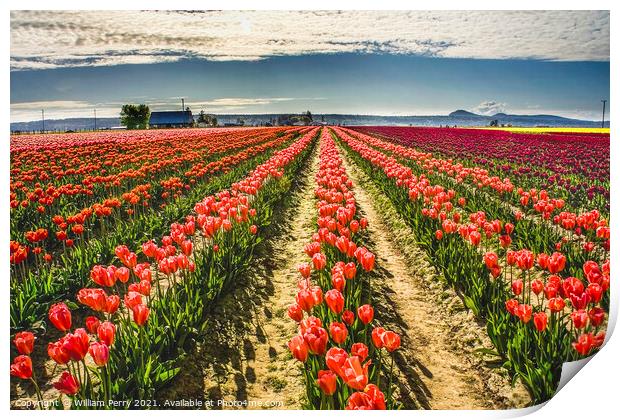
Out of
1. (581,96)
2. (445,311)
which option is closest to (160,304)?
(445,311)

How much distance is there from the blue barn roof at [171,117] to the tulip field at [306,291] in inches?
44.3

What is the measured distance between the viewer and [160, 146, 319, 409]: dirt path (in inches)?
141

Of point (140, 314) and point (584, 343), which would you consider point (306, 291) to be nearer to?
point (140, 314)

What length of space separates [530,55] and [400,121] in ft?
5.96

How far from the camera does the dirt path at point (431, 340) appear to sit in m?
3.53

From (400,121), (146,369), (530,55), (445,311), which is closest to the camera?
(146,369)

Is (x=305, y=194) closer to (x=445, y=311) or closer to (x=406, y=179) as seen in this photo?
(x=406, y=179)

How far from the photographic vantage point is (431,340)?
4.16m

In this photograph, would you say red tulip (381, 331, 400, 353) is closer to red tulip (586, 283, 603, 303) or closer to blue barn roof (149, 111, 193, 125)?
red tulip (586, 283, 603, 303)

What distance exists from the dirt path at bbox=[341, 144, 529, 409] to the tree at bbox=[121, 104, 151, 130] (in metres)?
3.35

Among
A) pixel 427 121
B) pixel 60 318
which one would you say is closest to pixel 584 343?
pixel 60 318

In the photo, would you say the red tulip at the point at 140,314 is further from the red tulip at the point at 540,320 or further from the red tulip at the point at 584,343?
the red tulip at the point at 584,343

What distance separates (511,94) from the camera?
537 centimetres

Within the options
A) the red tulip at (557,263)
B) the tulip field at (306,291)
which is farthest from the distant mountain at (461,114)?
the red tulip at (557,263)
